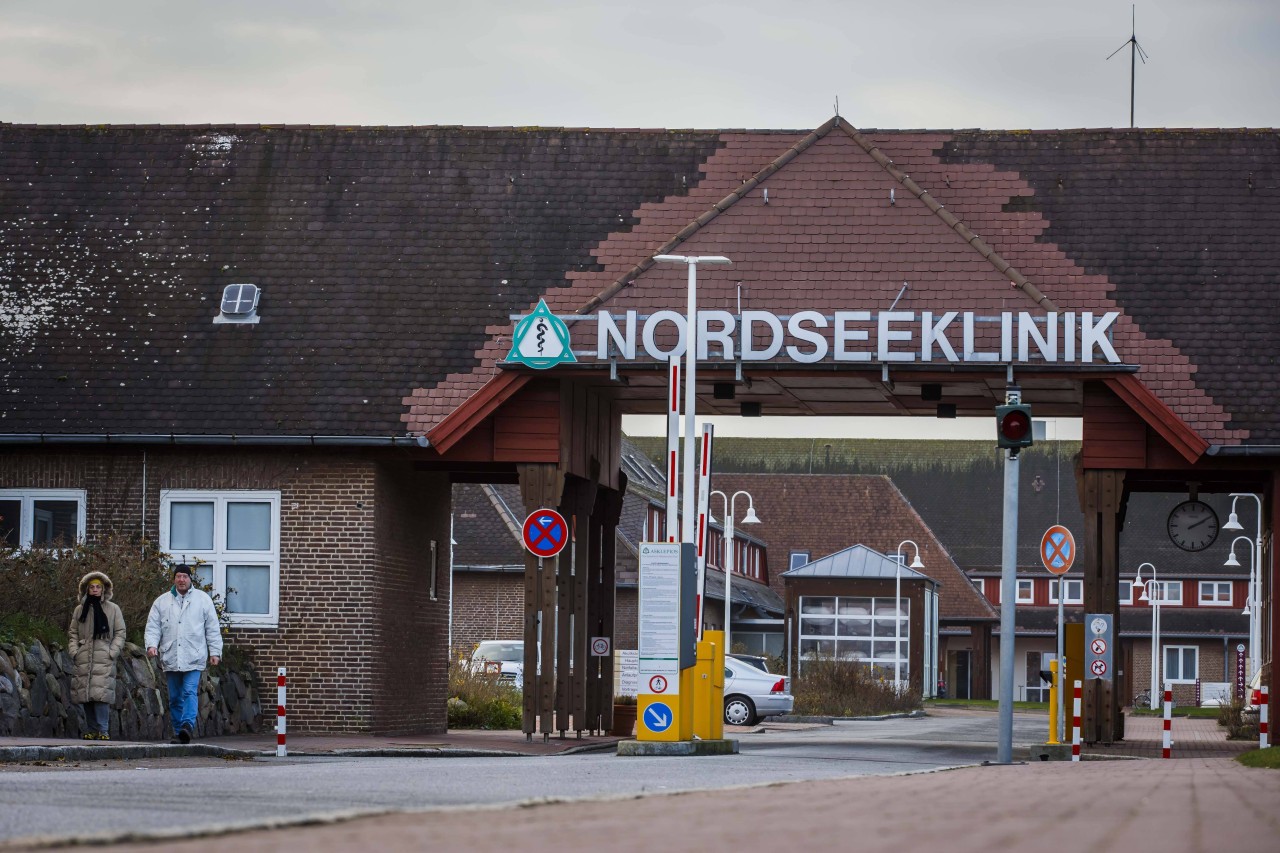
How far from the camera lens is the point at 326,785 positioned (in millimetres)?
12469

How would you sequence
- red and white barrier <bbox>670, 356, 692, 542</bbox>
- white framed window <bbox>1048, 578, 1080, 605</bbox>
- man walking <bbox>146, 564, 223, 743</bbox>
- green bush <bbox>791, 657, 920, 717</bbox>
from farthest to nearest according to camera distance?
white framed window <bbox>1048, 578, 1080, 605</bbox>, green bush <bbox>791, 657, 920, 717</bbox>, red and white barrier <bbox>670, 356, 692, 542</bbox>, man walking <bbox>146, 564, 223, 743</bbox>

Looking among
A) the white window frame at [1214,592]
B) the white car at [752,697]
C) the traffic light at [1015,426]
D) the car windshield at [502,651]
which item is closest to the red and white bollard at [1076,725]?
the traffic light at [1015,426]

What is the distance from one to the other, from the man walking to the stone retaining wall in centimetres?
103

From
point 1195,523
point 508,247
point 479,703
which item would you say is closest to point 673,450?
point 508,247

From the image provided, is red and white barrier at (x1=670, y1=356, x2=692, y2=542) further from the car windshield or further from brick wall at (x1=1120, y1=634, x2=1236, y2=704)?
brick wall at (x1=1120, y1=634, x2=1236, y2=704)

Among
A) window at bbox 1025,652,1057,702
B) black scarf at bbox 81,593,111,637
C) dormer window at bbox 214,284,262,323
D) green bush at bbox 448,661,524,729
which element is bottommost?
window at bbox 1025,652,1057,702

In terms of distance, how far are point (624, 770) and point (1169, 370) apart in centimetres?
1438

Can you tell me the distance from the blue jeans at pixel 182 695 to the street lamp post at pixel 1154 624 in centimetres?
4796

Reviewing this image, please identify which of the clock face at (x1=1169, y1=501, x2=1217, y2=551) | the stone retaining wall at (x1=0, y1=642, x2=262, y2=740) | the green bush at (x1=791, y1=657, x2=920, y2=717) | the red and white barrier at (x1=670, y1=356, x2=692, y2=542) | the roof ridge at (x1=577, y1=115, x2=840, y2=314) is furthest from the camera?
the green bush at (x1=791, y1=657, x2=920, y2=717)

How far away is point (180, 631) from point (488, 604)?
34498 millimetres

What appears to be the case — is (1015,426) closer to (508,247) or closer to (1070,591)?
(508,247)

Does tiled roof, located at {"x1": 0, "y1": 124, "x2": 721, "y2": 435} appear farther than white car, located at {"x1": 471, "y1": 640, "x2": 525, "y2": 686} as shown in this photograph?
No

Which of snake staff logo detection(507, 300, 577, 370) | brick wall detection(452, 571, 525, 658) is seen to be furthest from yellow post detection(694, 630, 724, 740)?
brick wall detection(452, 571, 525, 658)

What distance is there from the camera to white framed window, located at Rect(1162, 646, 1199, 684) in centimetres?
8362
